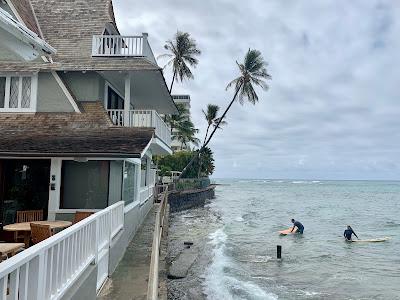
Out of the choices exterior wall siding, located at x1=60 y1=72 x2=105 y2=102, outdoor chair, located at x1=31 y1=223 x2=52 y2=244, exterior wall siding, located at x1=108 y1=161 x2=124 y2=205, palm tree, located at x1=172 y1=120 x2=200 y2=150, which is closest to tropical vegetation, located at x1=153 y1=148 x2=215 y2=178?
palm tree, located at x1=172 y1=120 x2=200 y2=150

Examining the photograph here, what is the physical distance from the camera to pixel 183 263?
17.2 meters

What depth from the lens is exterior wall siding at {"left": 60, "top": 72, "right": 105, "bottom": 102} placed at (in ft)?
44.9

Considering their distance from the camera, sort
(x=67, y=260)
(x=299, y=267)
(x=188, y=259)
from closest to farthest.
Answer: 1. (x=67, y=260)
2. (x=188, y=259)
3. (x=299, y=267)

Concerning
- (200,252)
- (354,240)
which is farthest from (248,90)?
(200,252)

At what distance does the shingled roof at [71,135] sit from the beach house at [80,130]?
3 centimetres

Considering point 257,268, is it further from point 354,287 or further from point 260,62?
point 260,62

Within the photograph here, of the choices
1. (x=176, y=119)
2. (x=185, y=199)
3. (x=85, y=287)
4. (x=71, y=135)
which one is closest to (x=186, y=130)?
(x=176, y=119)

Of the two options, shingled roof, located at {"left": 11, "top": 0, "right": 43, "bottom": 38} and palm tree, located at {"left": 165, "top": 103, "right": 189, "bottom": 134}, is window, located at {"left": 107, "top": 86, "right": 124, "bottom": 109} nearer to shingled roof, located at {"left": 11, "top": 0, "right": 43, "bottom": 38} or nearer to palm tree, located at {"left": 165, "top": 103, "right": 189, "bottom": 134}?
shingled roof, located at {"left": 11, "top": 0, "right": 43, "bottom": 38}

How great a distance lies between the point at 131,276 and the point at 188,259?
33.2 feet

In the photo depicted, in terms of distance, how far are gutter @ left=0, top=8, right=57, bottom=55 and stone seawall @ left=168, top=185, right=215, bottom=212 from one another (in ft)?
115

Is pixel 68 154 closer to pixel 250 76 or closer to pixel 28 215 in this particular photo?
pixel 28 215

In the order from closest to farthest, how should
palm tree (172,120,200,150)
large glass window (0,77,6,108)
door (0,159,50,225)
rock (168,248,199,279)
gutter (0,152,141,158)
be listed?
gutter (0,152,141,158) → door (0,159,50,225) → large glass window (0,77,6,108) → rock (168,248,199,279) → palm tree (172,120,200,150)

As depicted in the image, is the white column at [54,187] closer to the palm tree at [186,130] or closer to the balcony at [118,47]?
the balcony at [118,47]

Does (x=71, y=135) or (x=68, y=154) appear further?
(x=71, y=135)
